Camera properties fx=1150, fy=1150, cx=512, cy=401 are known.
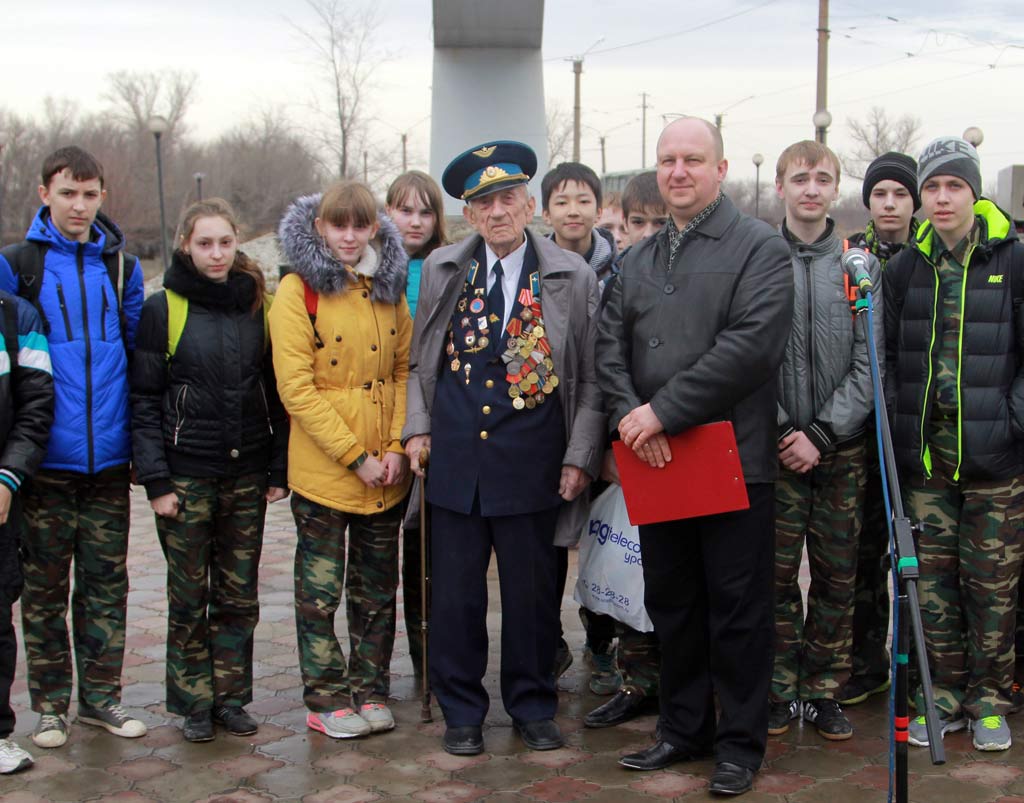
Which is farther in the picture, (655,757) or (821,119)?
(821,119)

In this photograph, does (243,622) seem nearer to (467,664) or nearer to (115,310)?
(467,664)

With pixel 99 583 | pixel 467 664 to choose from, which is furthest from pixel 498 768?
pixel 99 583

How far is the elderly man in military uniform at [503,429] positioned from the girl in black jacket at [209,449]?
598 millimetres

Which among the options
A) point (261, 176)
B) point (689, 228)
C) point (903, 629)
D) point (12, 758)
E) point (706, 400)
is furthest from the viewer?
point (261, 176)

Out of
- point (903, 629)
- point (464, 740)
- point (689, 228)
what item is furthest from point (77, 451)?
point (903, 629)

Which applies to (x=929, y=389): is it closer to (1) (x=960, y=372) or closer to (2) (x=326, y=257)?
(1) (x=960, y=372)

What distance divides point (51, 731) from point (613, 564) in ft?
7.07

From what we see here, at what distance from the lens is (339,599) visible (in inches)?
172

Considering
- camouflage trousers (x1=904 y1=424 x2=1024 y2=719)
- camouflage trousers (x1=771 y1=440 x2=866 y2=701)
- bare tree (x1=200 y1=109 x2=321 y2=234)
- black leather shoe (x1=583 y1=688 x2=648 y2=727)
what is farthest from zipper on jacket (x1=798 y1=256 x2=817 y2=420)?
bare tree (x1=200 y1=109 x2=321 y2=234)

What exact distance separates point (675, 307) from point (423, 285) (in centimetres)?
104

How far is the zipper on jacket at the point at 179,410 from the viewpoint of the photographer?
13.6 feet

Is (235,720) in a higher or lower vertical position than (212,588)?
lower

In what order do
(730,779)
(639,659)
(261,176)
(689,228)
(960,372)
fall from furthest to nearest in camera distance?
(261,176)
(639,659)
(960,372)
(689,228)
(730,779)

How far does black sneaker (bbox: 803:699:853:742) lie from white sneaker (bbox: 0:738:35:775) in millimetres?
2796
